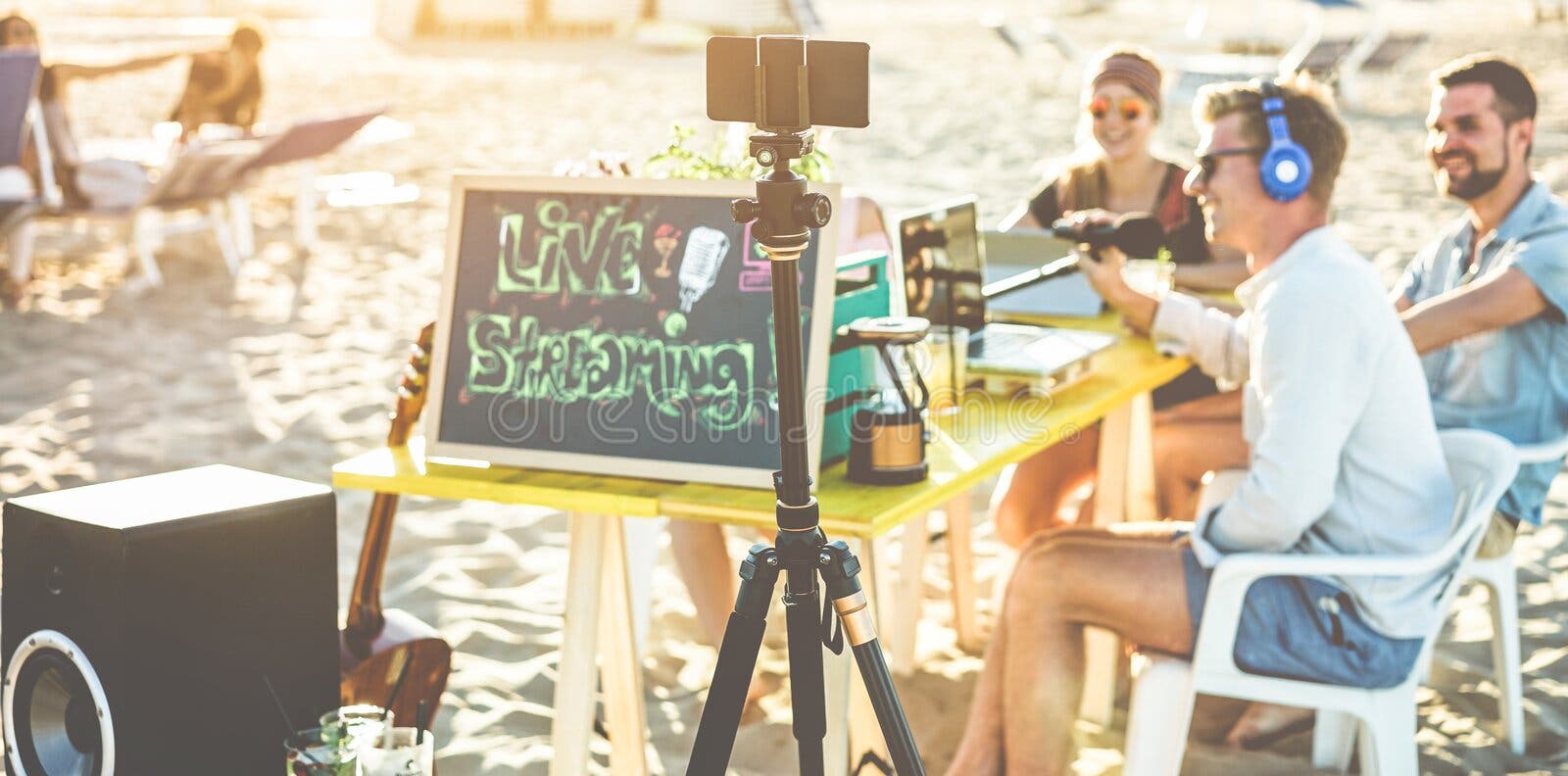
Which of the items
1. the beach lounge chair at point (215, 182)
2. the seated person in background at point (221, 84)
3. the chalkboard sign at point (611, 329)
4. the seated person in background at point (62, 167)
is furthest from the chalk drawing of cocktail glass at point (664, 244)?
the seated person in background at point (221, 84)

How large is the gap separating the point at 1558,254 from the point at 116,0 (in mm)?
32979

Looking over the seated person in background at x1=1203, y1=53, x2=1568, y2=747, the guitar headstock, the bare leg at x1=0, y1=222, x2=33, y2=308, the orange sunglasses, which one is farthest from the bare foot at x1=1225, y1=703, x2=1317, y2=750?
the bare leg at x1=0, y1=222, x2=33, y2=308

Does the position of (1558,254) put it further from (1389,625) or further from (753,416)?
(753,416)

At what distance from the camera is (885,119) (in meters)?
13.5

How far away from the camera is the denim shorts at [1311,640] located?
258cm

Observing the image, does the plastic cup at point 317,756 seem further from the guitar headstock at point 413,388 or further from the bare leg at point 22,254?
the bare leg at point 22,254

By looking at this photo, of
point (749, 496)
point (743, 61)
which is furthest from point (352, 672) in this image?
point (743, 61)

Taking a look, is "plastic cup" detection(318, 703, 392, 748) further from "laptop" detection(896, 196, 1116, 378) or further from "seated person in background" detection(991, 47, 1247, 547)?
"seated person in background" detection(991, 47, 1247, 547)

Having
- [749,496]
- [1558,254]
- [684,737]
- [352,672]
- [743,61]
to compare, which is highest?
[743,61]

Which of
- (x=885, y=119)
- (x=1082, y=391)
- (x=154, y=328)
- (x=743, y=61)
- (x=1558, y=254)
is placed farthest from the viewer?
(x=885, y=119)

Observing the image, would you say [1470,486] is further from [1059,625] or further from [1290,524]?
[1059,625]

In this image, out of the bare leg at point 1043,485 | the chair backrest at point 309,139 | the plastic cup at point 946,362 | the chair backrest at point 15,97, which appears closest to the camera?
the plastic cup at point 946,362

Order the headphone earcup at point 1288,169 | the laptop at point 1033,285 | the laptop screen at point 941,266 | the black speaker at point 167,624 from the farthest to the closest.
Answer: the laptop at point 1033,285, the laptop screen at point 941,266, the headphone earcup at point 1288,169, the black speaker at point 167,624

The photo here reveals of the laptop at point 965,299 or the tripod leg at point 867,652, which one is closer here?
the tripod leg at point 867,652
